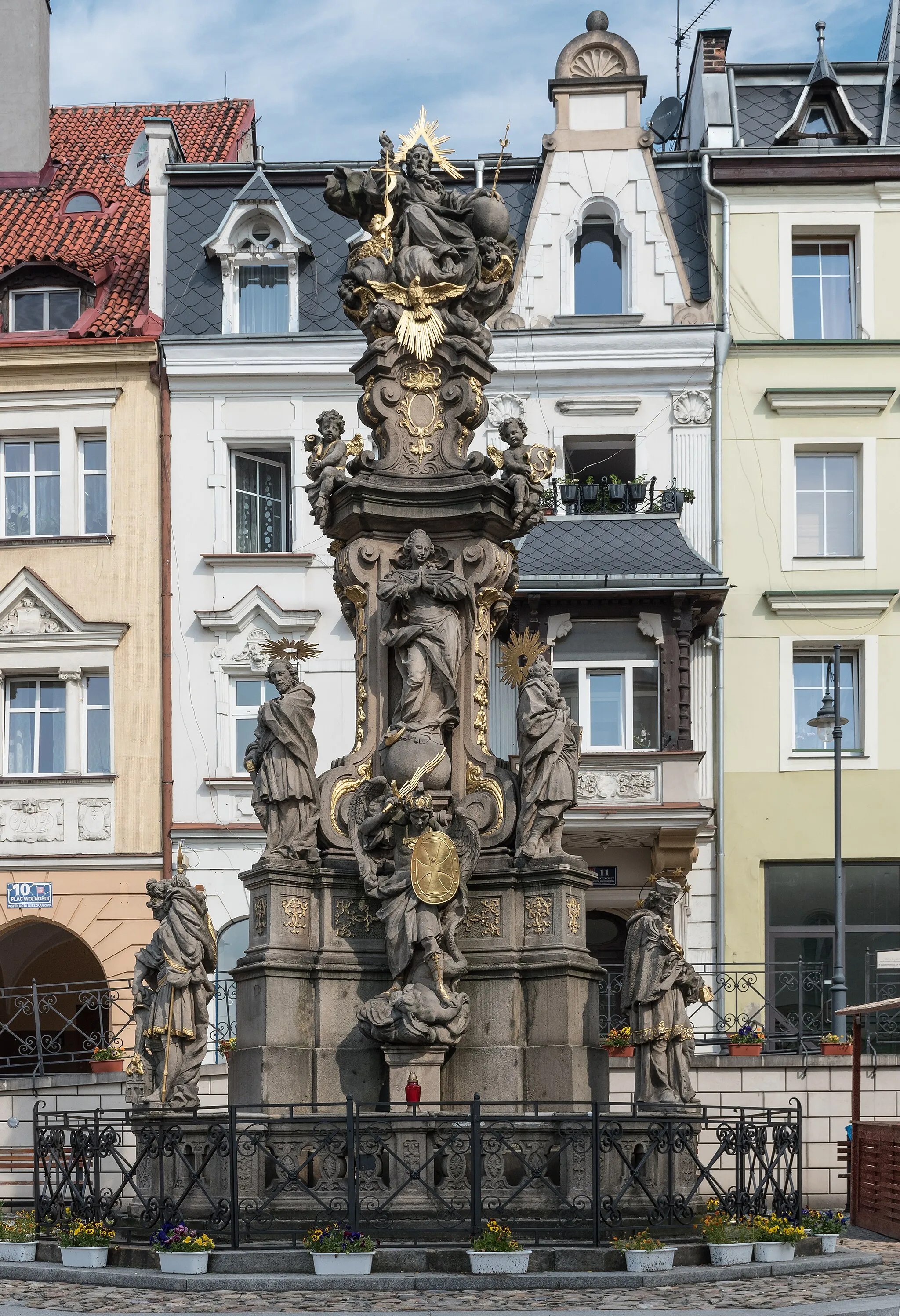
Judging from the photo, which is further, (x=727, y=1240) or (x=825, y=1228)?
(x=825, y=1228)

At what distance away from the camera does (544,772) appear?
57.7 feet

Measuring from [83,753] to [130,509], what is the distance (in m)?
3.79

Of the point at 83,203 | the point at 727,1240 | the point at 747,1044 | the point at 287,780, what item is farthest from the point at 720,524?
the point at 727,1240

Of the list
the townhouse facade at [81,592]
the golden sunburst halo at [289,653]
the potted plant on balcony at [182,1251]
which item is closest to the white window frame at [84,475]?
the townhouse facade at [81,592]

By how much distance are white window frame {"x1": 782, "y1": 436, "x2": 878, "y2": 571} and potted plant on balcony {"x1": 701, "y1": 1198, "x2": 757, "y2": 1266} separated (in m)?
18.5

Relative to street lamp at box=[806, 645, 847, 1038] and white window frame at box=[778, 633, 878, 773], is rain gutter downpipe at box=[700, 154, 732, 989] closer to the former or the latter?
white window frame at box=[778, 633, 878, 773]

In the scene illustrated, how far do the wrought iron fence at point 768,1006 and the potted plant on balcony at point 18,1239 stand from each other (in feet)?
32.3

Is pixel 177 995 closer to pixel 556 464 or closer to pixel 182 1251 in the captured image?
pixel 182 1251

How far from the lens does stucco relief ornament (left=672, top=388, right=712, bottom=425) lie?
3281 centimetres

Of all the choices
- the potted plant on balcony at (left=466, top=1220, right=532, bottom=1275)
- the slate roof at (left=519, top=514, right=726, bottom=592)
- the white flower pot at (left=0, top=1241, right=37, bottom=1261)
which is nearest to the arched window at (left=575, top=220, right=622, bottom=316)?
the slate roof at (left=519, top=514, right=726, bottom=592)

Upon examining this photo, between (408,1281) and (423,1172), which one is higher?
(423,1172)

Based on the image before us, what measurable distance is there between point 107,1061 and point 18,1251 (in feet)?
31.6

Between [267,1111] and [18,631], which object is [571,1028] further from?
[18,631]

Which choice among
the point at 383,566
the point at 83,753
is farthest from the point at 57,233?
the point at 383,566
